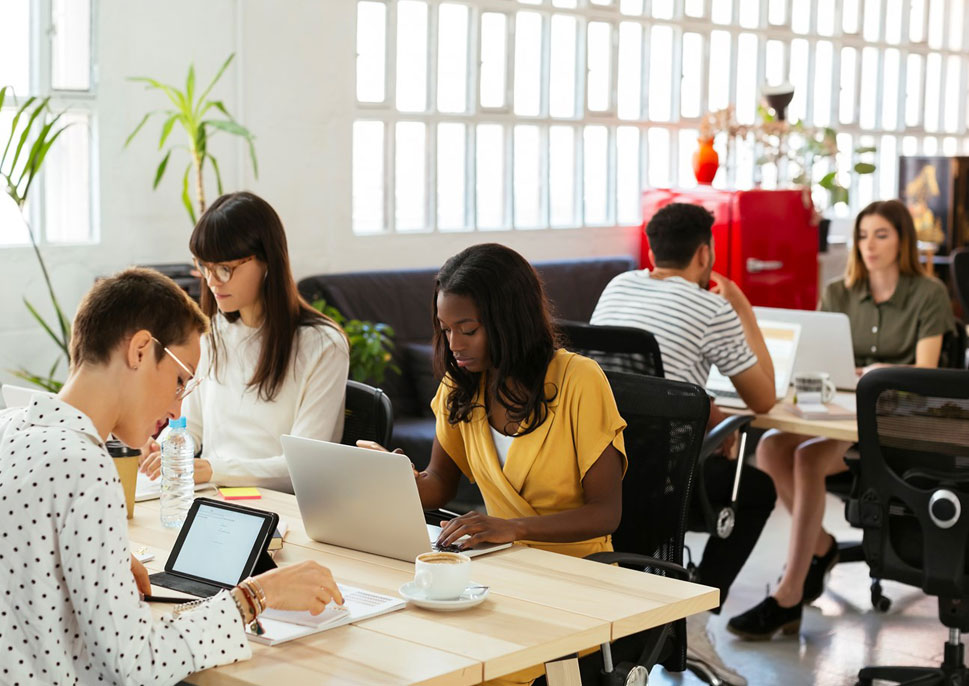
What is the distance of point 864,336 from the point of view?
5016mm

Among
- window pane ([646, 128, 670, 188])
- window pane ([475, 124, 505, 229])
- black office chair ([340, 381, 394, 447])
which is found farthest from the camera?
window pane ([646, 128, 670, 188])

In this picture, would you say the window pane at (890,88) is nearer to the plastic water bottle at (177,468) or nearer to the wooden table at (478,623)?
the plastic water bottle at (177,468)

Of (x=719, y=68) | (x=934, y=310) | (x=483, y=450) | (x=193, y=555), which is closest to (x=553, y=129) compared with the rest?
(x=719, y=68)

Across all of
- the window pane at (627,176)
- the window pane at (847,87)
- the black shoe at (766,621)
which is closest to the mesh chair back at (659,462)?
the black shoe at (766,621)

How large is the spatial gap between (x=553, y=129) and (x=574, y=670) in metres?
5.19

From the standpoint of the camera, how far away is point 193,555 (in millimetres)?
2113

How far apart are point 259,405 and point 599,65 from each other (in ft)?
14.4

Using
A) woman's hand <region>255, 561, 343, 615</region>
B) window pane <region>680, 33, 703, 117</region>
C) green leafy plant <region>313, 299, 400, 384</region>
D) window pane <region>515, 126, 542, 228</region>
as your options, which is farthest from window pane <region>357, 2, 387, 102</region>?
woman's hand <region>255, 561, 343, 615</region>

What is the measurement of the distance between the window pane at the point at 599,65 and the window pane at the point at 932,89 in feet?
10.7

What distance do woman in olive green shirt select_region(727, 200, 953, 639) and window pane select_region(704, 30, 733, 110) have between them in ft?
9.22

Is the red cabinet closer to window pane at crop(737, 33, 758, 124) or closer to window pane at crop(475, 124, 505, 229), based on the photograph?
window pane at crop(475, 124, 505, 229)

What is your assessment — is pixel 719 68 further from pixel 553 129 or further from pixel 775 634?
pixel 775 634

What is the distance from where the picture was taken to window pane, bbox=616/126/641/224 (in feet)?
23.7

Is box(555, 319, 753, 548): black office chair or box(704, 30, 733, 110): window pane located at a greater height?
box(704, 30, 733, 110): window pane
